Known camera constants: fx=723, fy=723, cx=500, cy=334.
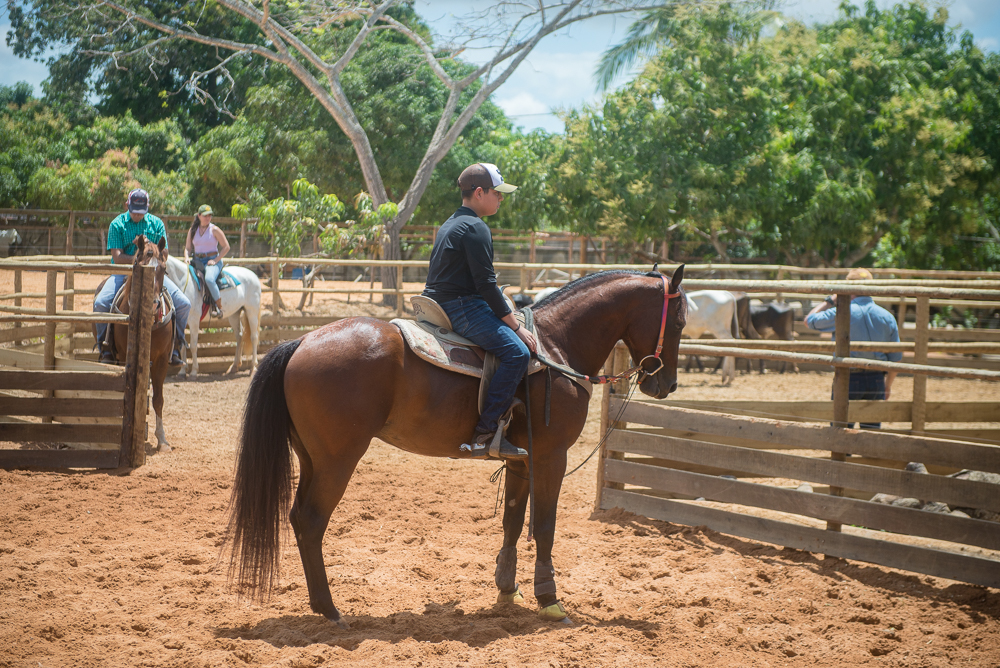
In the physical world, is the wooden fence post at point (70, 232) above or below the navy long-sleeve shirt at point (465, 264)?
above

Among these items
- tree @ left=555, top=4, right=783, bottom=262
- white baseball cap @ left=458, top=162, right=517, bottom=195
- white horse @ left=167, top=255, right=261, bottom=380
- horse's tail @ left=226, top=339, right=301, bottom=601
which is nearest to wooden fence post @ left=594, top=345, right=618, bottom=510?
white baseball cap @ left=458, top=162, right=517, bottom=195

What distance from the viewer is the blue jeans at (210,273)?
10438 millimetres

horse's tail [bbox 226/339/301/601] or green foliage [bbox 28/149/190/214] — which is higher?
green foliage [bbox 28/149/190/214]

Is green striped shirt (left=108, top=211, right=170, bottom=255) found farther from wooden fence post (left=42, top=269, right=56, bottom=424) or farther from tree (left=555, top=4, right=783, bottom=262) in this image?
tree (left=555, top=4, right=783, bottom=262)

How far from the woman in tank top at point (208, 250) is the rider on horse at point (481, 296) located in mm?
7702

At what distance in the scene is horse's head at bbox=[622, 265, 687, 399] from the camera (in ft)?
12.7

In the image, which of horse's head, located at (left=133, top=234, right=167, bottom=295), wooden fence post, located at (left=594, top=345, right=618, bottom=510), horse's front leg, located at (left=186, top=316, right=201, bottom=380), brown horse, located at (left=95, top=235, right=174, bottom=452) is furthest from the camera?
horse's front leg, located at (left=186, top=316, right=201, bottom=380)

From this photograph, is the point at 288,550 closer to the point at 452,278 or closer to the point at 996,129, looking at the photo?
the point at 452,278

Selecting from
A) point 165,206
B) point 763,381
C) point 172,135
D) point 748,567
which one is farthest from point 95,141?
point 748,567

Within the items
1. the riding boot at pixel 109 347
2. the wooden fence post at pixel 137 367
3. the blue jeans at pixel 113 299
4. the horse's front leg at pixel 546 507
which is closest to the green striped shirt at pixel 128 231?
the blue jeans at pixel 113 299

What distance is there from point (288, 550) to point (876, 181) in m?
19.3

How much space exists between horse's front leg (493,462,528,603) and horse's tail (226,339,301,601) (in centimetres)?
116

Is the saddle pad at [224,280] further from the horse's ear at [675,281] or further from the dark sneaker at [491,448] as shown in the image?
the horse's ear at [675,281]

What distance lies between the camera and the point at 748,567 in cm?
427
